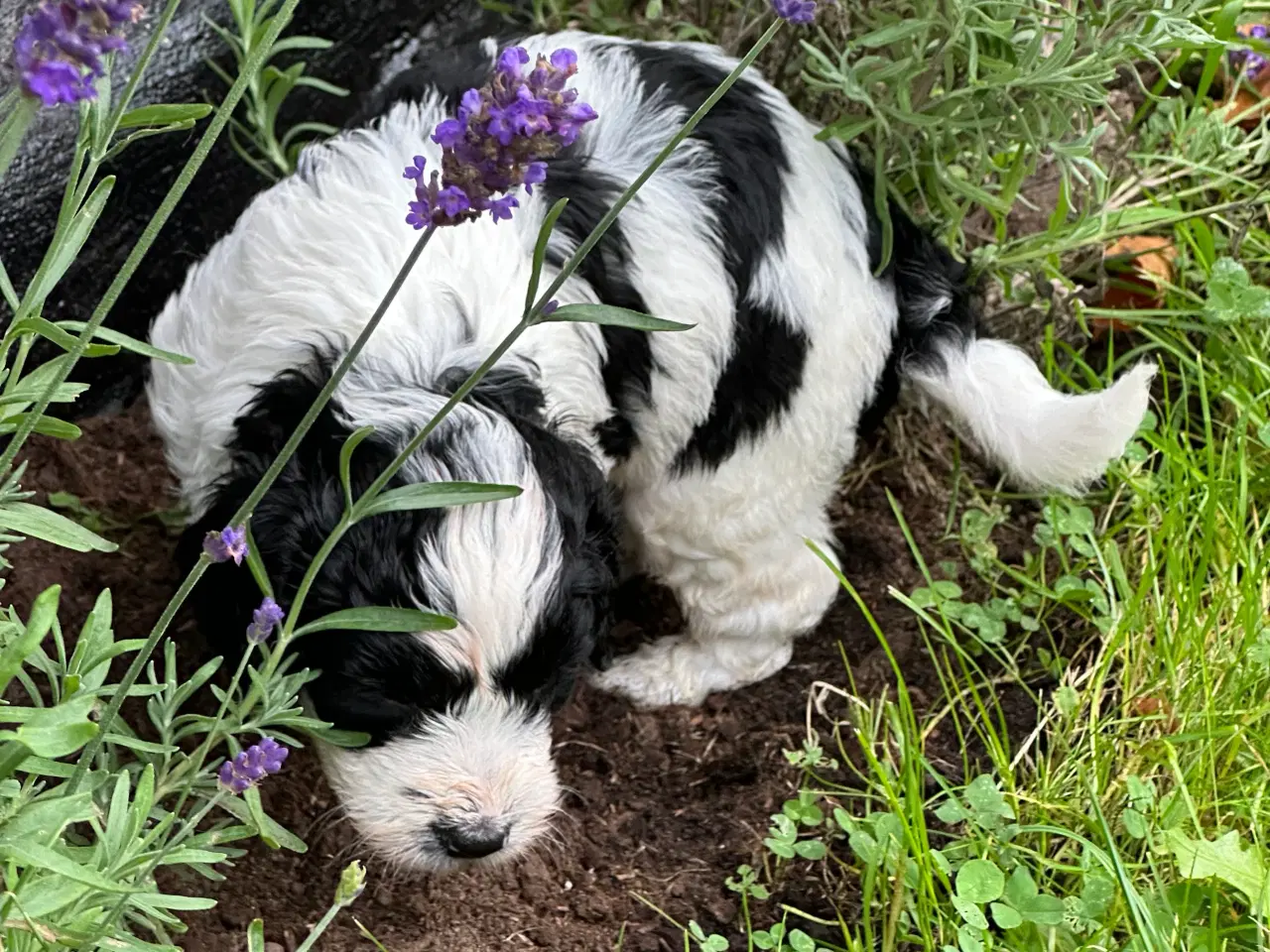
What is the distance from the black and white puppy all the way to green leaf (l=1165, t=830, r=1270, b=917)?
2.47 ft

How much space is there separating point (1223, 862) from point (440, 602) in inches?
57.4

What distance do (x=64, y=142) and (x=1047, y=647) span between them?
7.97 ft

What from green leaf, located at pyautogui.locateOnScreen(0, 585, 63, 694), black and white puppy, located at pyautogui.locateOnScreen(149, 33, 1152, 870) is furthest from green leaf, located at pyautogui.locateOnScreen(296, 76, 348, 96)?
green leaf, located at pyautogui.locateOnScreen(0, 585, 63, 694)

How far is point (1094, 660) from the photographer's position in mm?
2998

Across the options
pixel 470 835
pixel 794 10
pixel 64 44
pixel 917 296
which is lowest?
pixel 470 835

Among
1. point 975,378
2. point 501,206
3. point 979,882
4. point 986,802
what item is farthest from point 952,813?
point 501,206

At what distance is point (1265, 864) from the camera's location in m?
2.38

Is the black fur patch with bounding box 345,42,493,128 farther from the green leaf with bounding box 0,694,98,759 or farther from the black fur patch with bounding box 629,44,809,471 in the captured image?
the green leaf with bounding box 0,694,98,759

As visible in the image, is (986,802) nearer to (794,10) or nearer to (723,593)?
(723,593)

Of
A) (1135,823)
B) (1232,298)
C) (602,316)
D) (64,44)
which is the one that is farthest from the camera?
(1232,298)

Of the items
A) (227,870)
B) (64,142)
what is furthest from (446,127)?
(64,142)

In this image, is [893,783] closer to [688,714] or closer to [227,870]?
[688,714]

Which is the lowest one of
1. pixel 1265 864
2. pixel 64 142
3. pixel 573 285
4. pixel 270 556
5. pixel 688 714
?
pixel 688 714

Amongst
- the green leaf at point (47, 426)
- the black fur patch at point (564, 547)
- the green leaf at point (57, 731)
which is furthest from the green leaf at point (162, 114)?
the black fur patch at point (564, 547)
